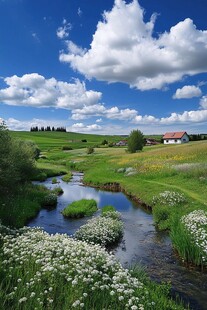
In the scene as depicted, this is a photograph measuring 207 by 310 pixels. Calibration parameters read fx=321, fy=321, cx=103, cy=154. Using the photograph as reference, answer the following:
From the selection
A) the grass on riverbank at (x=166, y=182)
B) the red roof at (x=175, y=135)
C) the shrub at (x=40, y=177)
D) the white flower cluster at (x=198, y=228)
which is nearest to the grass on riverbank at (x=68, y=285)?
the white flower cluster at (x=198, y=228)

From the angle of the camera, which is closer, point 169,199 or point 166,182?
point 169,199

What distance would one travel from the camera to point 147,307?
9.59 metres

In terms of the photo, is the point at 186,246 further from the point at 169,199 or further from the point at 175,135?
the point at 175,135

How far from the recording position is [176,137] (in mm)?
138375

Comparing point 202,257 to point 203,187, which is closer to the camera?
point 202,257

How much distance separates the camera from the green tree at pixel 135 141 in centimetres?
9000

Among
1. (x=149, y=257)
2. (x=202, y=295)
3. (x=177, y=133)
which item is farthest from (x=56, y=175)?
(x=177, y=133)

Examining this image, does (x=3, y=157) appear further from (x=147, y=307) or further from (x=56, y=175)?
(x=56, y=175)

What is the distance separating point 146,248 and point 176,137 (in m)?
123

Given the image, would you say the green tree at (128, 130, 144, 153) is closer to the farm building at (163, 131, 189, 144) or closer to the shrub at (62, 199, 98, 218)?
the farm building at (163, 131, 189, 144)

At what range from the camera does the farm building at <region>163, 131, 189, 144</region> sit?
452 ft

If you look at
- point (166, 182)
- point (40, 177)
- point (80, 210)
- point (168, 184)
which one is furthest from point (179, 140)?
point (80, 210)

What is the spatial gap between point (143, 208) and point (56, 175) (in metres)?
35.9

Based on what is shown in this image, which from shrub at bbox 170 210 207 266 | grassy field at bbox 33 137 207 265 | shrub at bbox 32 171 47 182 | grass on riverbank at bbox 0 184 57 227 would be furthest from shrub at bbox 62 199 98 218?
shrub at bbox 32 171 47 182
